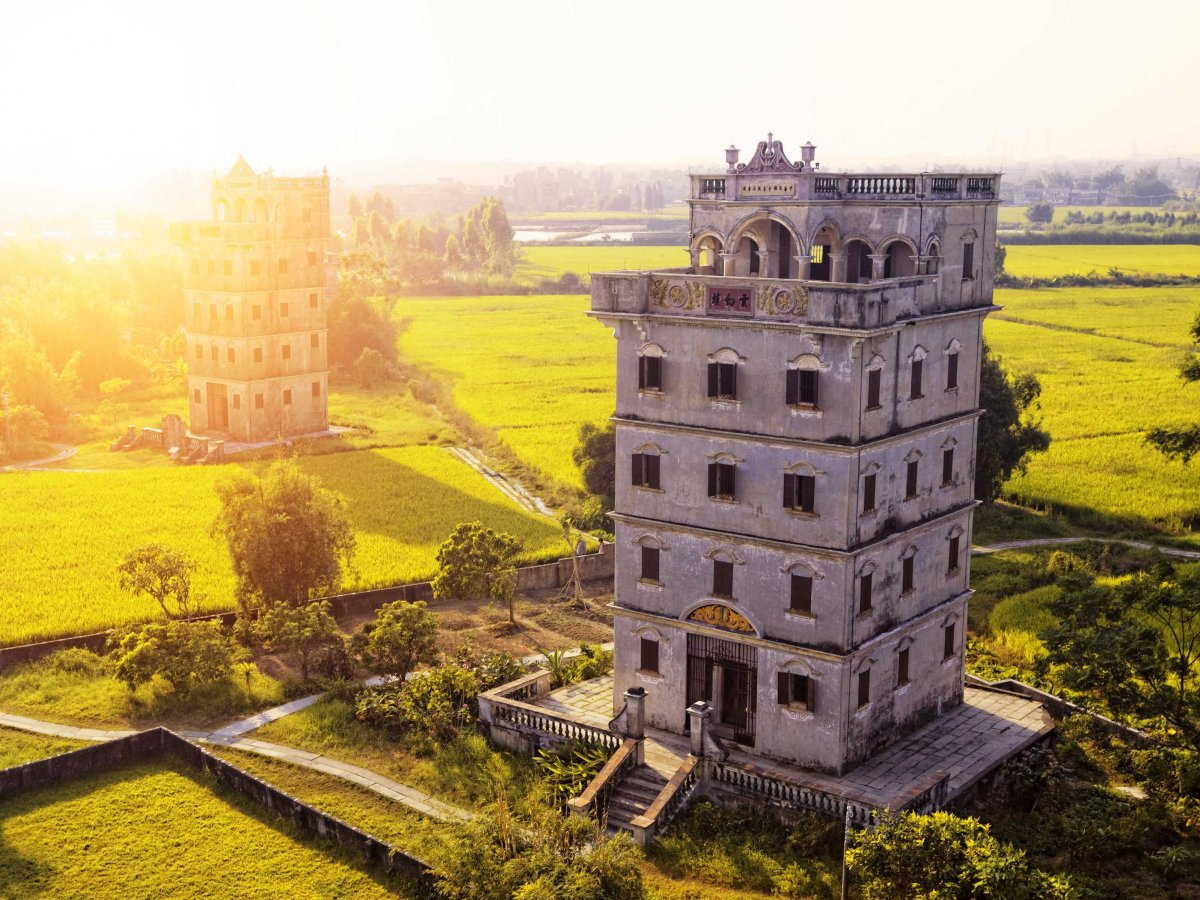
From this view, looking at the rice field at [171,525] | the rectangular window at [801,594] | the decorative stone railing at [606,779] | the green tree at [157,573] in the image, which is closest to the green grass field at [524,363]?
the rice field at [171,525]

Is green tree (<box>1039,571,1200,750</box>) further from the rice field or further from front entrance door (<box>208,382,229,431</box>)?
front entrance door (<box>208,382,229,431</box>)

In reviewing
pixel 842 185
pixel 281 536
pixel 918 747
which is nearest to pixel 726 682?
pixel 918 747

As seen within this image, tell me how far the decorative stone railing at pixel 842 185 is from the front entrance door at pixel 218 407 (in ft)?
170

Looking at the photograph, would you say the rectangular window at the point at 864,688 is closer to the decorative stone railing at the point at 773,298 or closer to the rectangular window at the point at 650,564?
the rectangular window at the point at 650,564

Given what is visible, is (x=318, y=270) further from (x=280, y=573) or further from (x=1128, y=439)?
(x=1128, y=439)

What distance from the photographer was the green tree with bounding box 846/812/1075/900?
27.3m

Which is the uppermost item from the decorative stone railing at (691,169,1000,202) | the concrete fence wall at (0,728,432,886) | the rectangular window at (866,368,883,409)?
the decorative stone railing at (691,169,1000,202)

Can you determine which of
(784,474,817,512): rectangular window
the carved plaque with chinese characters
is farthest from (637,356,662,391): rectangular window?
the carved plaque with chinese characters

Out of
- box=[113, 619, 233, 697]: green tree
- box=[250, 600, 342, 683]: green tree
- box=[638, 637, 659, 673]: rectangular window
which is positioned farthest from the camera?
box=[250, 600, 342, 683]: green tree

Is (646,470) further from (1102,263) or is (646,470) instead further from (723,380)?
(1102,263)

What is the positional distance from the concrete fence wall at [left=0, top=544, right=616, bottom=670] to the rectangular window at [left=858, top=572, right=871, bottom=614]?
1220 centimetres

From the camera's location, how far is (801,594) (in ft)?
116

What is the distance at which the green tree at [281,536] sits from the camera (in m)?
47.0

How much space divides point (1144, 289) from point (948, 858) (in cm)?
→ 13995
